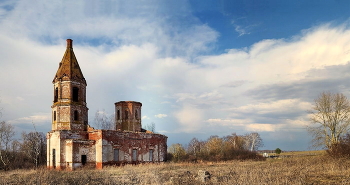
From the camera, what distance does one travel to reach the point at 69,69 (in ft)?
92.9

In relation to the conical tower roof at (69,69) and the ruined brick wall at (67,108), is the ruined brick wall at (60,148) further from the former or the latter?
the conical tower roof at (69,69)

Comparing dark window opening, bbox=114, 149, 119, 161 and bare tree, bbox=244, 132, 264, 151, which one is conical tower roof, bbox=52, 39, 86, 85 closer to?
dark window opening, bbox=114, 149, 119, 161

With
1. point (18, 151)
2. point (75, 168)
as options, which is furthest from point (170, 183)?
point (18, 151)

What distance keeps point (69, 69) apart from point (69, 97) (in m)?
2.74

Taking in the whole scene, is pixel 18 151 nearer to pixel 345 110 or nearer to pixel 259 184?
pixel 259 184

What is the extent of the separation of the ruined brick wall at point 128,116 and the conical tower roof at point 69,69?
7.82 m

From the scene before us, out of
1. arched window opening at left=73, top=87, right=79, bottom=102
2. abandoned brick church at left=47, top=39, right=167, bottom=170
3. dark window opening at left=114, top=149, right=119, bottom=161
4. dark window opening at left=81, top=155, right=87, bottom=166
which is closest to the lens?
abandoned brick church at left=47, top=39, right=167, bottom=170

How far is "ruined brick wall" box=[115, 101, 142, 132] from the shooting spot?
35.6 meters

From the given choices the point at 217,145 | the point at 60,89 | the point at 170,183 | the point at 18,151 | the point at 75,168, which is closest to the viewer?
the point at 170,183

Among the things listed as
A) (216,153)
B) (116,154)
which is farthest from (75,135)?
(216,153)

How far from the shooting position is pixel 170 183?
14.6 metres

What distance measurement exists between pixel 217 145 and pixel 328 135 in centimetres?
2105

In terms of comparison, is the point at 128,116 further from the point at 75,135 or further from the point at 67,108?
the point at 67,108

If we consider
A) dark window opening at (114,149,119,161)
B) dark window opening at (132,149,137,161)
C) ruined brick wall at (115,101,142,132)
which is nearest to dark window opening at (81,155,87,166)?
dark window opening at (114,149,119,161)
